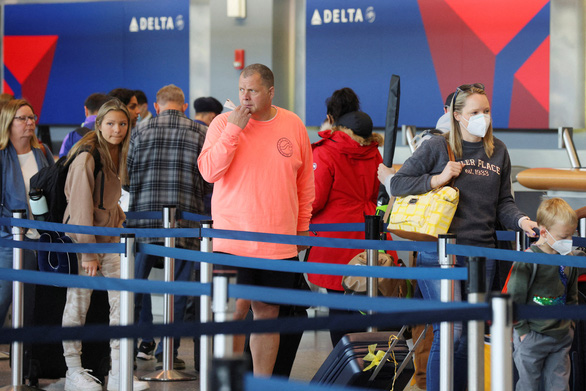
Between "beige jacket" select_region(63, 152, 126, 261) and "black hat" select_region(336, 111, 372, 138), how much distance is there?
1.43 m

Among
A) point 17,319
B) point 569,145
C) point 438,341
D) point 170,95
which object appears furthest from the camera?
point 569,145

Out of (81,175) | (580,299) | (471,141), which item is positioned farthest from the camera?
(81,175)

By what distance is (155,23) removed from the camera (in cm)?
1053

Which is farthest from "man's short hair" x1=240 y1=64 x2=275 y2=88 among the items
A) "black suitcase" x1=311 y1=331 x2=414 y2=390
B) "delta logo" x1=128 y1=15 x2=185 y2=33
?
"delta logo" x1=128 y1=15 x2=185 y2=33

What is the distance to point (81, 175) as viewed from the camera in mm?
4562

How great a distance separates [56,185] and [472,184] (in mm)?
2220

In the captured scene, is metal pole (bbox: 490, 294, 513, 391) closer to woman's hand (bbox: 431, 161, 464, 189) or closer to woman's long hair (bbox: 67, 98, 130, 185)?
woman's hand (bbox: 431, 161, 464, 189)

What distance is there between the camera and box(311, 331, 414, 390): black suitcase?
11.5ft

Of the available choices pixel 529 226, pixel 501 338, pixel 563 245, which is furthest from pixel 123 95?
pixel 501 338

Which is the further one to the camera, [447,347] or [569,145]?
[569,145]

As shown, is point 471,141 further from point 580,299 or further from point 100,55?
point 100,55

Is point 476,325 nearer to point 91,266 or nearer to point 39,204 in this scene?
point 91,266

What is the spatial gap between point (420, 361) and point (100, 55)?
23.6ft

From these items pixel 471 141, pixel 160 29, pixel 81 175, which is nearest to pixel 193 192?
pixel 81 175
